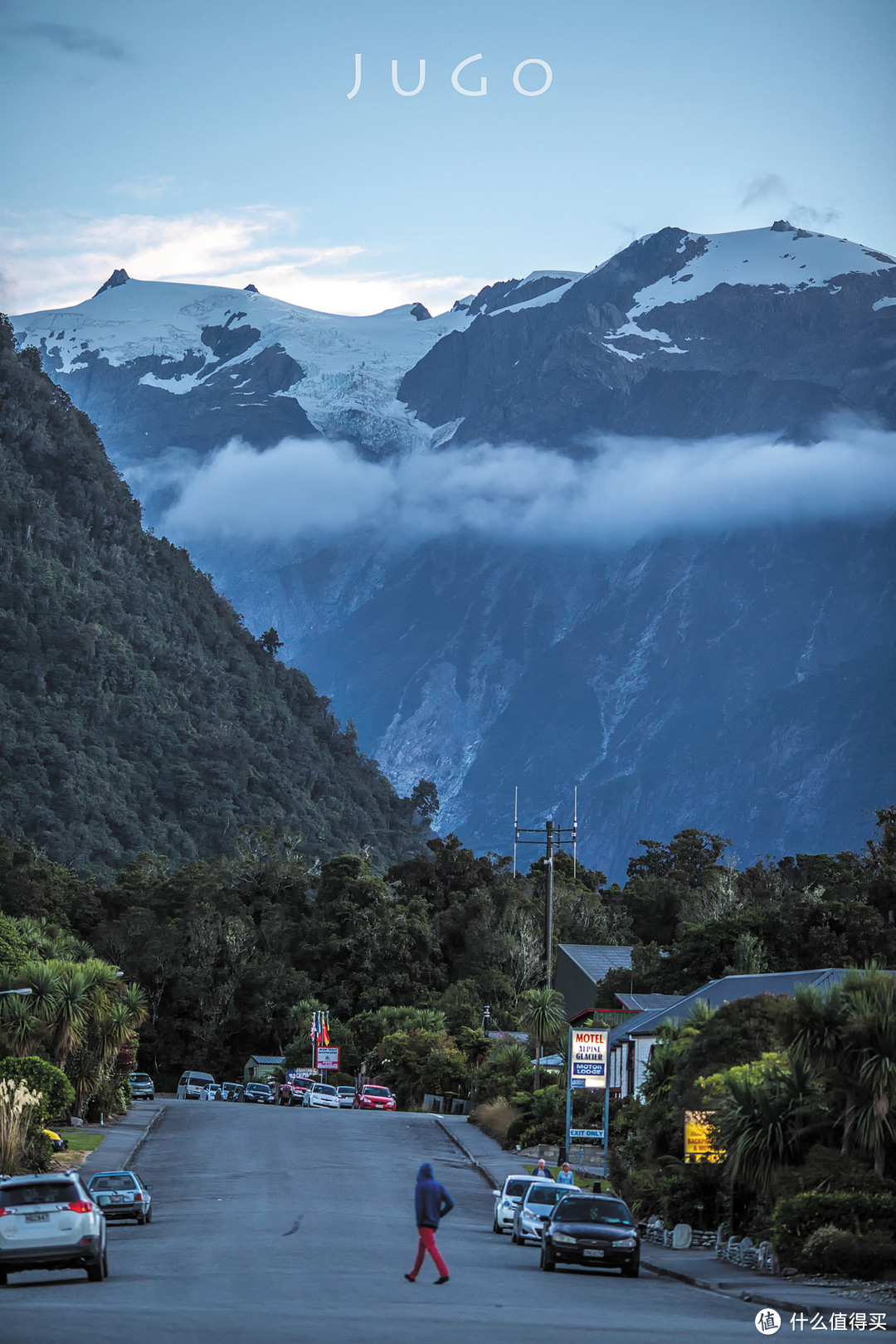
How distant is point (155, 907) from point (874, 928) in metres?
58.3

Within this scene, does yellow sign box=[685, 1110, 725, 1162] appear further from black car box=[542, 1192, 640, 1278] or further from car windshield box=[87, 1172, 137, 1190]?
car windshield box=[87, 1172, 137, 1190]

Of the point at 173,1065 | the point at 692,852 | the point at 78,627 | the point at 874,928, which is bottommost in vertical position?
the point at 173,1065

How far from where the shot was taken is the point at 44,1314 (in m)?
17.6

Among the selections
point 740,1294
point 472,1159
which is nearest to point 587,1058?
point 472,1159

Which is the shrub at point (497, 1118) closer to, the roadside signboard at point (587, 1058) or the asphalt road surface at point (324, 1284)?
the asphalt road surface at point (324, 1284)

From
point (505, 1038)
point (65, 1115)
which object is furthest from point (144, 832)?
point (65, 1115)

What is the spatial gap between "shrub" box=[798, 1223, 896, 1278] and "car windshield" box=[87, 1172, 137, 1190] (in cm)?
1403

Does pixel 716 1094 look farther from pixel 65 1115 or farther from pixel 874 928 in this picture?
pixel 874 928

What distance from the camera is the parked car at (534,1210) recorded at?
102 ft

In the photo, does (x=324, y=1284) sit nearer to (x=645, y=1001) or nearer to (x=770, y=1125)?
(x=770, y=1125)

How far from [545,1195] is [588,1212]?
523cm

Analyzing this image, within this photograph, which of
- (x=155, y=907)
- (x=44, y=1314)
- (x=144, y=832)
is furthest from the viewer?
(x=144, y=832)

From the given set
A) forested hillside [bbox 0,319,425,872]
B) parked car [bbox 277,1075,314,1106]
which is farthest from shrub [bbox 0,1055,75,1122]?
forested hillside [bbox 0,319,425,872]

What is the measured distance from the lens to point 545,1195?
105ft
